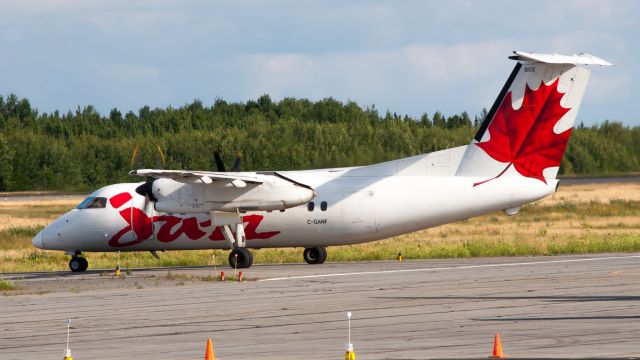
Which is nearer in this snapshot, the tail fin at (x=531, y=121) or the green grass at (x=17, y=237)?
the tail fin at (x=531, y=121)

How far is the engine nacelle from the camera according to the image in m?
32.4

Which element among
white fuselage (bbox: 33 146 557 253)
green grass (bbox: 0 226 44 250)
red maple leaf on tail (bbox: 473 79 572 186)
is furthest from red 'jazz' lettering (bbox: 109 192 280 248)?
green grass (bbox: 0 226 44 250)

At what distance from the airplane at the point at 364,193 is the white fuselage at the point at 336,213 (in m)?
0.03

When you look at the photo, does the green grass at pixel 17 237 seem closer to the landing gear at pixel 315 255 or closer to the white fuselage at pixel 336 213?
the white fuselage at pixel 336 213

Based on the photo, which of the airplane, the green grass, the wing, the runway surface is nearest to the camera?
the runway surface

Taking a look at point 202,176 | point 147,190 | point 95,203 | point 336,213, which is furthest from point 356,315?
point 95,203

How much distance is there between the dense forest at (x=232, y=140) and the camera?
40.0 meters

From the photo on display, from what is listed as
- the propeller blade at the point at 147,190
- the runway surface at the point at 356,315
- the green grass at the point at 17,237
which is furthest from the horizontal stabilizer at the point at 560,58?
the green grass at the point at 17,237

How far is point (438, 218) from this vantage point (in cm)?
3195

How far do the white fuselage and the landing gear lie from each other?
3.24 feet

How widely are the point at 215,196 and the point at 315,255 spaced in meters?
4.25

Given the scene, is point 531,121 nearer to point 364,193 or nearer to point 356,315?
point 364,193

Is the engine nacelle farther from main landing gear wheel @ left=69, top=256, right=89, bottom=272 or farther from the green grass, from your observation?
the green grass

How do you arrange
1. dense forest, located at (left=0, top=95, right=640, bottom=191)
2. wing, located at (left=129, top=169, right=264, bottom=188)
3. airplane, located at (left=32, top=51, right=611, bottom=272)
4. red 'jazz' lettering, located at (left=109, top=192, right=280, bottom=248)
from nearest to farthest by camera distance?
1. wing, located at (left=129, top=169, right=264, bottom=188)
2. airplane, located at (left=32, top=51, right=611, bottom=272)
3. red 'jazz' lettering, located at (left=109, top=192, right=280, bottom=248)
4. dense forest, located at (left=0, top=95, right=640, bottom=191)
